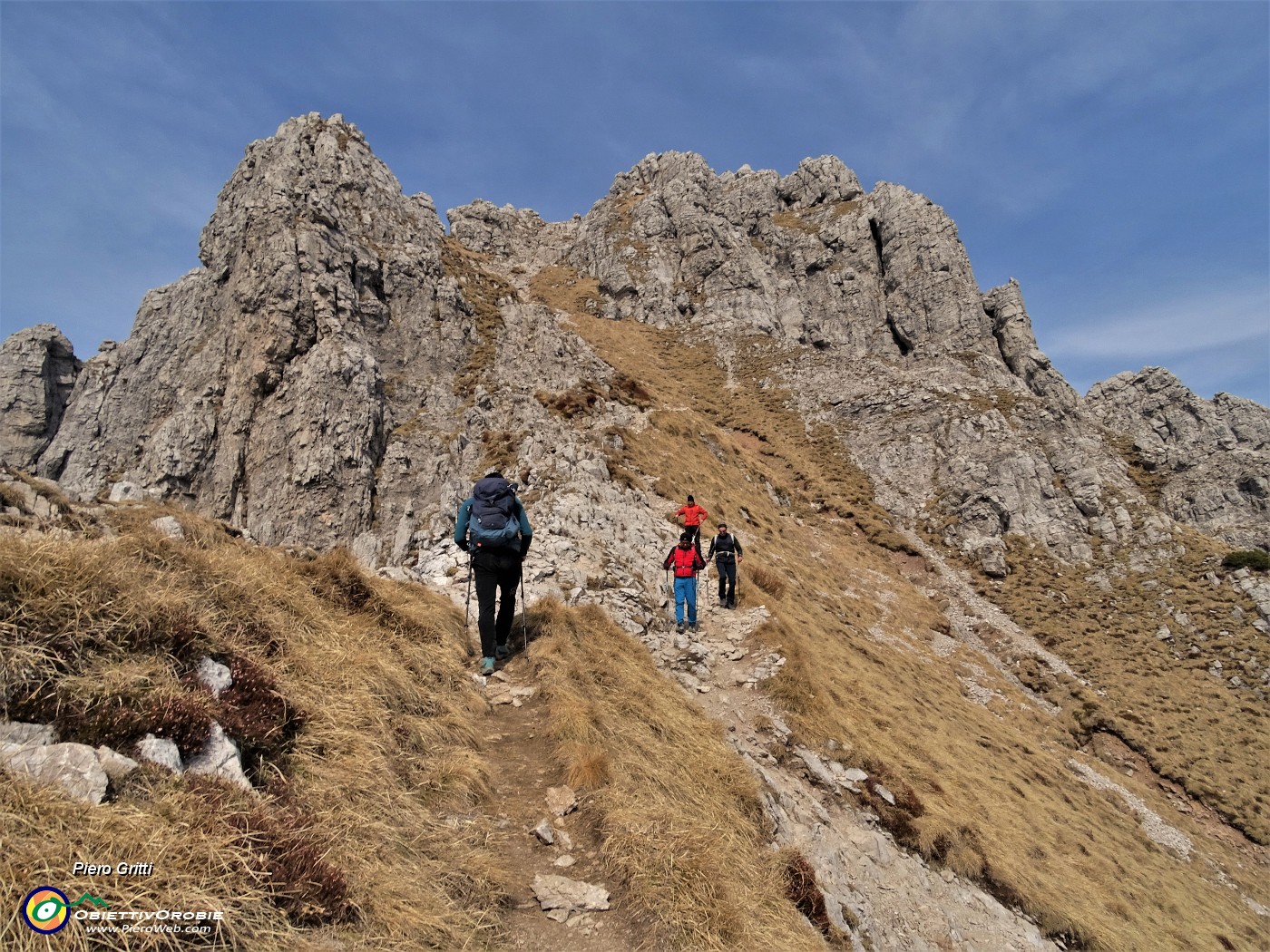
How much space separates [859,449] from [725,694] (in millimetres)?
45393

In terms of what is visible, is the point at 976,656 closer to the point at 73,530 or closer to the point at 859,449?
the point at 859,449

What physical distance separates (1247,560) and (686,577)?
45023 mm

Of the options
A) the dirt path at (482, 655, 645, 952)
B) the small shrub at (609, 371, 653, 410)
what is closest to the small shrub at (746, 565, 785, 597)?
the dirt path at (482, 655, 645, 952)

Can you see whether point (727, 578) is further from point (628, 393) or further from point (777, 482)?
point (777, 482)

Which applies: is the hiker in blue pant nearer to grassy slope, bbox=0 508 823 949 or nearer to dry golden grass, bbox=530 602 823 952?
dry golden grass, bbox=530 602 823 952

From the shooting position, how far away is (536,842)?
20.3ft

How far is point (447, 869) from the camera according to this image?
5.02m

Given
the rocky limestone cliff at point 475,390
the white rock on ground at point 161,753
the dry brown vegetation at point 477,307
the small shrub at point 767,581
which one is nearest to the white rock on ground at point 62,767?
the white rock on ground at point 161,753

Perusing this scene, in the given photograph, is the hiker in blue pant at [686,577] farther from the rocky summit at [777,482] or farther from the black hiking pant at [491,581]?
the black hiking pant at [491,581]

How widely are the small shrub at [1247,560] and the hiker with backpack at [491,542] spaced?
49.9 metres

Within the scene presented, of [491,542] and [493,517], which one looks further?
[493,517]

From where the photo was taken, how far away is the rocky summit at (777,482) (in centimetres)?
1336

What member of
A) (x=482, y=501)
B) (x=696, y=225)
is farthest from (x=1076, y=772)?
(x=696, y=225)

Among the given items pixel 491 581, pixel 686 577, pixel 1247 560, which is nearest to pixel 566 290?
pixel 686 577
